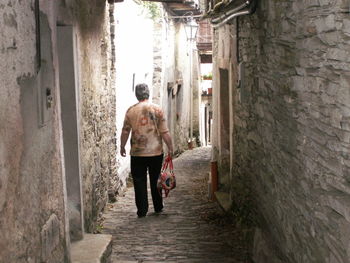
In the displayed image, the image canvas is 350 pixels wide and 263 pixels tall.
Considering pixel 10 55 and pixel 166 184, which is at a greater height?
pixel 10 55

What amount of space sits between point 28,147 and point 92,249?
1807 mm

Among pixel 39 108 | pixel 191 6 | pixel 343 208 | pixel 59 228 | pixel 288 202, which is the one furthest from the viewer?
pixel 191 6

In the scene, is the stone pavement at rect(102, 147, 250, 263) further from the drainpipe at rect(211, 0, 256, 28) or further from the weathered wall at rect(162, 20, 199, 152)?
the weathered wall at rect(162, 20, 199, 152)

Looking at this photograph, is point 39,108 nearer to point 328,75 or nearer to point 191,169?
point 328,75

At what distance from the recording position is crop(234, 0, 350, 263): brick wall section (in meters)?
3.12

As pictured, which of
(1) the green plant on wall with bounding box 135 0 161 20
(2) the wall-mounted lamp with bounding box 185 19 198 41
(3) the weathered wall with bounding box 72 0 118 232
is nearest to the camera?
(3) the weathered wall with bounding box 72 0 118 232

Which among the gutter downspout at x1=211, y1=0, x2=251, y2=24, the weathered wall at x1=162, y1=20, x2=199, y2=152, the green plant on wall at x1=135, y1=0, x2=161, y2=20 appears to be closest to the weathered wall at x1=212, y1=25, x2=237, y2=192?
the gutter downspout at x1=211, y1=0, x2=251, y2=24

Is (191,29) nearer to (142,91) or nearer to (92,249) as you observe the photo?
(142,91)

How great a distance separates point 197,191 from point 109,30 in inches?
112

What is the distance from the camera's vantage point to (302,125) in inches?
153

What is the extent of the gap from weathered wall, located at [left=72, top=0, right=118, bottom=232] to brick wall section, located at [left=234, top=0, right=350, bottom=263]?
164 centimetres

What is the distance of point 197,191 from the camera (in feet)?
30.6

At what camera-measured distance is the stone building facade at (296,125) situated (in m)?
3.14

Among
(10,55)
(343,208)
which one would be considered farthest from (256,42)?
(10,55)
